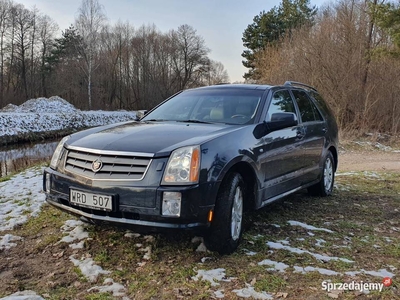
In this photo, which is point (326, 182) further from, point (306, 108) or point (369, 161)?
point (369, 161)

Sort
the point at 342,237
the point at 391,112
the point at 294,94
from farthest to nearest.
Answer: the point at 391,112 < the point at 294,94 < the point at 342,237

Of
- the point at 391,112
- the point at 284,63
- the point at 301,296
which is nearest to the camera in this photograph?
the point at 301,296

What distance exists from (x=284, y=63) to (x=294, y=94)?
15.2m

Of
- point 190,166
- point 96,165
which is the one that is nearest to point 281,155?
point 190,166

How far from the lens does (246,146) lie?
12.0 ft

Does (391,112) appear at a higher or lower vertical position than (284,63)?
lower

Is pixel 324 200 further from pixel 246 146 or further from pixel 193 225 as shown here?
pixel 193 225

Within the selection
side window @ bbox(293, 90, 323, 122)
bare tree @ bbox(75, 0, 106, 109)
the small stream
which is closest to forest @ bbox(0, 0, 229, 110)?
bare tree @ bbox(75, 0, 106, 109)

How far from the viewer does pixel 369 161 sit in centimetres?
1161

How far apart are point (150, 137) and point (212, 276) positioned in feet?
4.35

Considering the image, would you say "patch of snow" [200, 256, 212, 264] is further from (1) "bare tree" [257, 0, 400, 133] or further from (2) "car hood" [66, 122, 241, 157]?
(1) "bare tree" [257, 0, 400, 133]

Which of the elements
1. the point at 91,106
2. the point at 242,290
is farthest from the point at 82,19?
the point at 242,290

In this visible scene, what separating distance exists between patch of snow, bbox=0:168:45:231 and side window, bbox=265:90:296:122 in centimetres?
317

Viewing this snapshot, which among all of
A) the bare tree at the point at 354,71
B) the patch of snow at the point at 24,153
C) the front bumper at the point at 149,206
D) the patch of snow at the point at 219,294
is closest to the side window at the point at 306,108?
the front bumper at the point at 149,206
